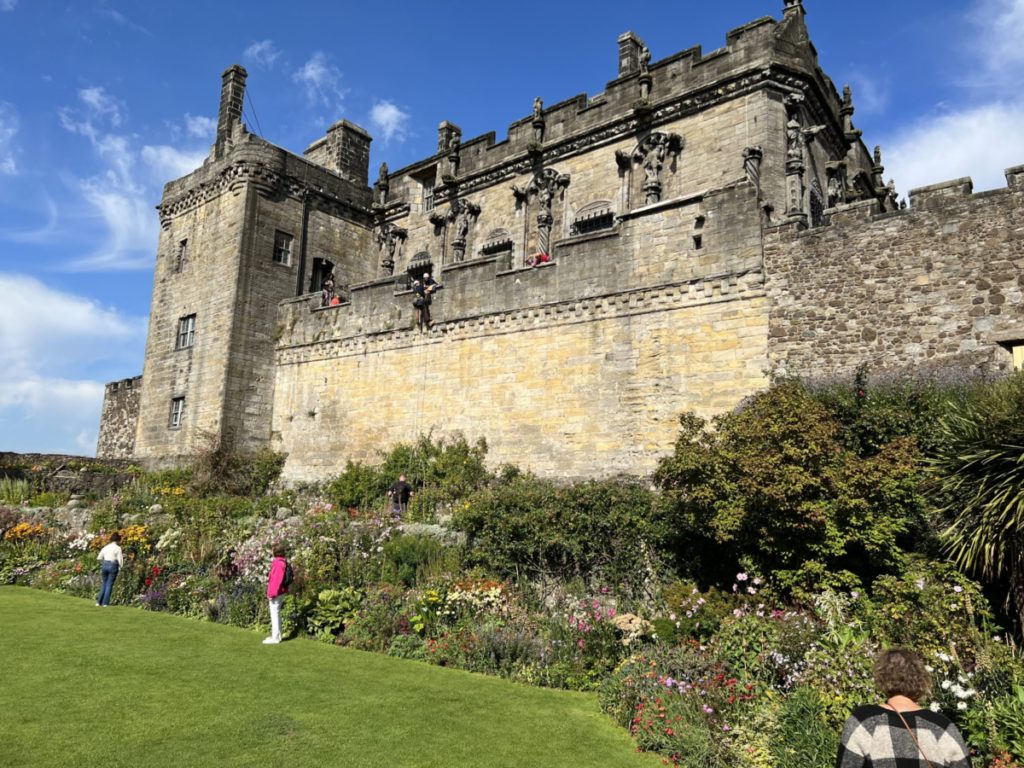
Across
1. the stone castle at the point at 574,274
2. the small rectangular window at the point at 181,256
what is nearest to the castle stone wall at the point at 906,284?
the stone castle at the point at 574,274

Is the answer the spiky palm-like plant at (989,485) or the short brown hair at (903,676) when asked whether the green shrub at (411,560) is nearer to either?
the spiky palm-like plant at (989,485)

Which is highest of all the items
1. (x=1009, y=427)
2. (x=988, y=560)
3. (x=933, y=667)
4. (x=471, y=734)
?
(x=1009, y=427)

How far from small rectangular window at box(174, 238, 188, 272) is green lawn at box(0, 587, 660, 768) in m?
17.0

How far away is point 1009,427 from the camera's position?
8.14m

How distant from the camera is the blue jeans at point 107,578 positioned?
1248 cm

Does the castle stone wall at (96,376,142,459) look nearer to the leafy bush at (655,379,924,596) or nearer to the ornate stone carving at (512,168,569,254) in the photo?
the ornate stone carving at (512,168,569,254)

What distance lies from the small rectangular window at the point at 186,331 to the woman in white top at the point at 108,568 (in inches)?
462

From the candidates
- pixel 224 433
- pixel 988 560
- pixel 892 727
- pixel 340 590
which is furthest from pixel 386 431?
pixel 892 727

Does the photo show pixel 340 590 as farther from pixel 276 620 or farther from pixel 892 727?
pixel 892 727

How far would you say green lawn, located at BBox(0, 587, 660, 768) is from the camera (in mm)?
5984

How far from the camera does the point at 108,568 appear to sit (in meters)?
12.5

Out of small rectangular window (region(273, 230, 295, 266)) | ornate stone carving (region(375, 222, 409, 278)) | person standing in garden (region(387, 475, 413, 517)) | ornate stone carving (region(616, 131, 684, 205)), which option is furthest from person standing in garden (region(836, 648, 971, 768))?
ornate stone carving (region(375, 222, 409, 278))

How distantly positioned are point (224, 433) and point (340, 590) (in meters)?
11.5

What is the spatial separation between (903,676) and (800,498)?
5.61 metres
